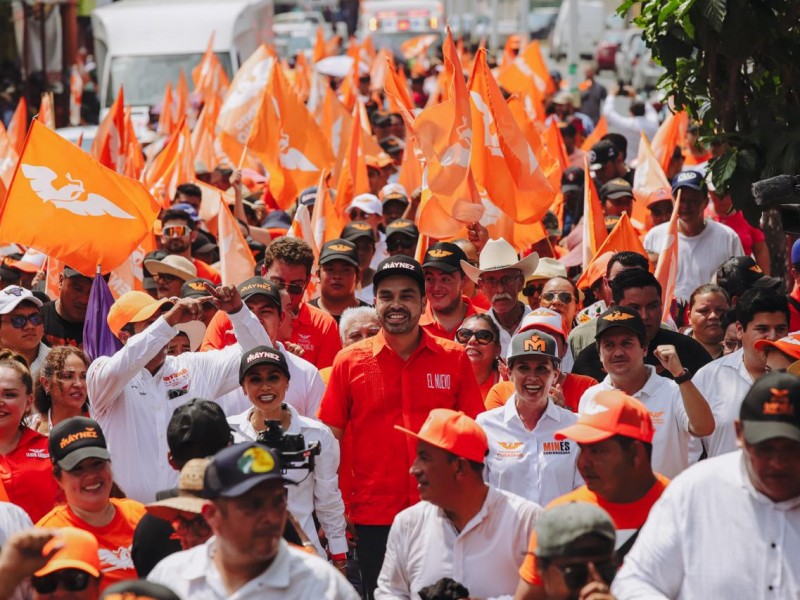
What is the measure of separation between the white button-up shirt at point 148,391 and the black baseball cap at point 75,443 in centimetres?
93

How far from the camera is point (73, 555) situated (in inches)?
201

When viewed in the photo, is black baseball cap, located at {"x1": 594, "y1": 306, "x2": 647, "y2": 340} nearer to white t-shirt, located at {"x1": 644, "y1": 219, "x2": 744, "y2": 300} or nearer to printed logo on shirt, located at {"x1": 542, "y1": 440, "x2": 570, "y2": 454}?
printed logo on shirt, located at {"x1": 542, "y1": 440, "x2": 570, "y2": 454}

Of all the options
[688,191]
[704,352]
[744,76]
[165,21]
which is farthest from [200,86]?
[704,352]

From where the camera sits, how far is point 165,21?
25359mm

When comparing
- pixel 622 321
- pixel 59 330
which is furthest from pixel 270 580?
pixel 59 330

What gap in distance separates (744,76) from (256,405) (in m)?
3.79

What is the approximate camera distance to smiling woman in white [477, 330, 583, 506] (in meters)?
6.55

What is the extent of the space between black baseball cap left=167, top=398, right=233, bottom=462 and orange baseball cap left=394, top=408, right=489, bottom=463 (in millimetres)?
898

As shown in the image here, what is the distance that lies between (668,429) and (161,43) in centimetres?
1974

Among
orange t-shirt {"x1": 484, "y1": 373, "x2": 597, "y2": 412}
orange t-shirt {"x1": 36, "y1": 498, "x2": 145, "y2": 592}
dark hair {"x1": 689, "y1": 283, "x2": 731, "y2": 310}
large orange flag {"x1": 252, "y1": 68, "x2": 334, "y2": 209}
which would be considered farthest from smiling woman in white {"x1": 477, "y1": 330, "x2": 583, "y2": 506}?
large orange flag {"x1": 252, "y1": 68, "x2": 334, "y2": 209}

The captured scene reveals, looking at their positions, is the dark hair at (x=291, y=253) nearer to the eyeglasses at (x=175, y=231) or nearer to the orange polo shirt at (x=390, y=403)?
the orange polo shirt at (x=390, y=403)

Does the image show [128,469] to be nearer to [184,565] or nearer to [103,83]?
[184,565]

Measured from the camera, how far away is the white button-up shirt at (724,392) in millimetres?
6961

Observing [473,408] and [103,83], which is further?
[103,83]
